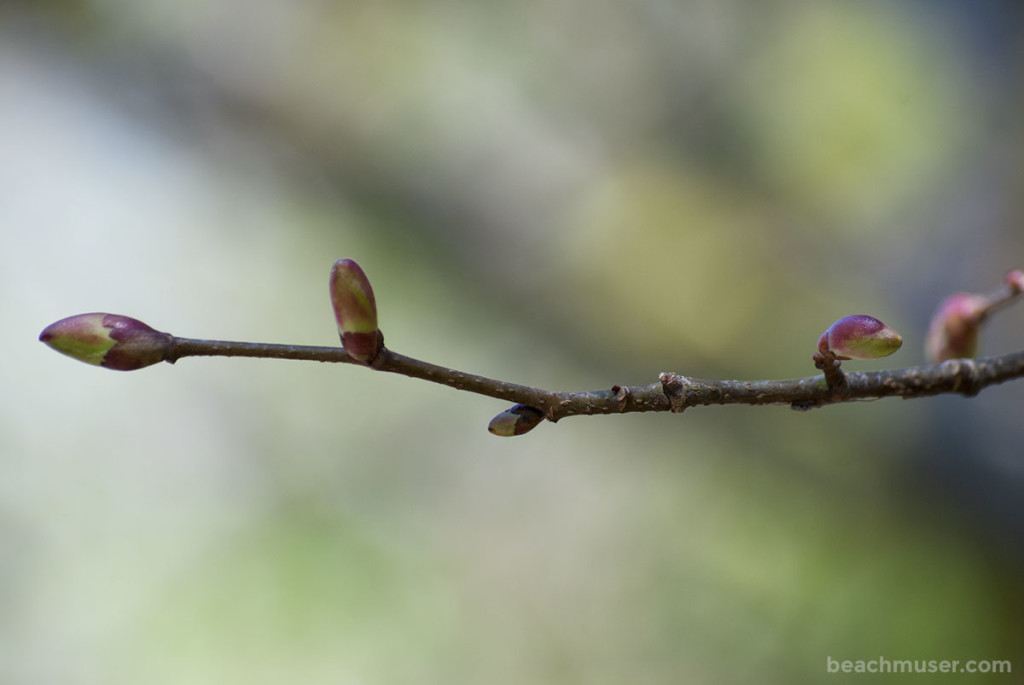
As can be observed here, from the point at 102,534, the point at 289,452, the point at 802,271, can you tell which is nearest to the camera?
the point at 102,534

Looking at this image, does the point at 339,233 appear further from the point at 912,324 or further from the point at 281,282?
the point at 912,324

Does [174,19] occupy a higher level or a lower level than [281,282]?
higher

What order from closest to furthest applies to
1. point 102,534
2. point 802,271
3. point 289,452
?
point 102,534
point 289,452
point 802,271

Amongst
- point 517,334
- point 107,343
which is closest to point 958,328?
point 107,343

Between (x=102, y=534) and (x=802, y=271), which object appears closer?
(x=102, y=534)

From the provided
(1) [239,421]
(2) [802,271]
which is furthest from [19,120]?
(2) [802,271]

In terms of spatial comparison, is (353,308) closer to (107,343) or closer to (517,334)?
(107,343)

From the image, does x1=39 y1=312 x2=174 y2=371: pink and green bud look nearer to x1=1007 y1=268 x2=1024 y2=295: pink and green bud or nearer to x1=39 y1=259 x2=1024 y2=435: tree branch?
x1=39 y1=259 x2=1024 y2=435: tree branch
